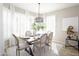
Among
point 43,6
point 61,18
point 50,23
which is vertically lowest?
point 50,23

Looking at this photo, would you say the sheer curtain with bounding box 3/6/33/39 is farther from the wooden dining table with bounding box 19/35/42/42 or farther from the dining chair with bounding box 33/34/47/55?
the dining chair with bounding box 33/34/47/55

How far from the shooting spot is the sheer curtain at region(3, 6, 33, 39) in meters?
2.23

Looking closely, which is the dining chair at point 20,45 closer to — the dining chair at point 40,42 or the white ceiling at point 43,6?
the dining chair at point 40,42

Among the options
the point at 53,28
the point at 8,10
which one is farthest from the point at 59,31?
the point at 8,10

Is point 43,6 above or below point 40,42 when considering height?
above

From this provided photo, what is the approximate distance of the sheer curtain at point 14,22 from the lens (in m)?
2.23

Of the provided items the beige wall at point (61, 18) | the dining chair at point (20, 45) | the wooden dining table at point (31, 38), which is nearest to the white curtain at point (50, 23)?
the beige wall at point (61, 18)

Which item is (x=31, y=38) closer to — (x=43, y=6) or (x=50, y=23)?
(x=50, y=23)

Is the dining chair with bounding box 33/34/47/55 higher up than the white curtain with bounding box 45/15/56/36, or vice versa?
the white curtain with bounding box 45/15/56/36

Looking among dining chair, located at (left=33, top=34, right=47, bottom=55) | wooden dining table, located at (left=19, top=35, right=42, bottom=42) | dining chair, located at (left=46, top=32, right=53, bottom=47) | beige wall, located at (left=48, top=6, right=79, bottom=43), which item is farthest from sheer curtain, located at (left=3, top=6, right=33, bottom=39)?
beige wall, located at (left=48, top=6, right=79, bottom=43)

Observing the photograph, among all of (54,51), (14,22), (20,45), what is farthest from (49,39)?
(14,22)

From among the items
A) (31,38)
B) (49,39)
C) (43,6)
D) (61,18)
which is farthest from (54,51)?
(43,6)

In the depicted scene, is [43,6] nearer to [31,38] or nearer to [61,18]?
[61,18]

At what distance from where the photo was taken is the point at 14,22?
2277 mm
